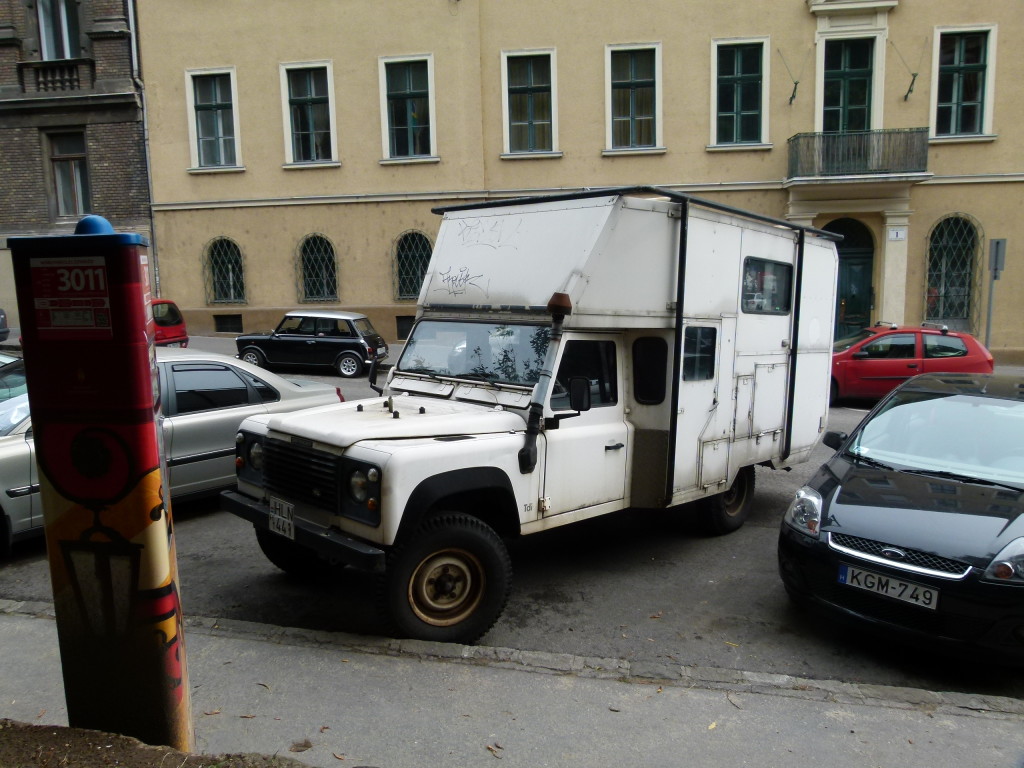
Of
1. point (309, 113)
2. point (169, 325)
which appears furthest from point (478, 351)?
point (309, 113)

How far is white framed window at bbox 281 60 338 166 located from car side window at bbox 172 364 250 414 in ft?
51.5

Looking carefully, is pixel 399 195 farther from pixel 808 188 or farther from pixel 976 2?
pixel 976 2

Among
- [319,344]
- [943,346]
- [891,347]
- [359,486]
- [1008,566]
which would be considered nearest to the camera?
[1008,566]

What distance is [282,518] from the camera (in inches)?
180

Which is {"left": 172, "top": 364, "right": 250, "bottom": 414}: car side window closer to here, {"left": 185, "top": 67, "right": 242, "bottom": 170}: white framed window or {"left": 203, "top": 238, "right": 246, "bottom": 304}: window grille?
{"left": 203, "top": 238, "right": 246, "bottom": 304}: window grille

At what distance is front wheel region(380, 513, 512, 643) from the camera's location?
4219 millimetres

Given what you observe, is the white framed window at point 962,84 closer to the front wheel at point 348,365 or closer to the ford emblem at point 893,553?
the front wheel at point 348,365

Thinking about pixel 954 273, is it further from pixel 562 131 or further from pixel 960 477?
pixel 960 477

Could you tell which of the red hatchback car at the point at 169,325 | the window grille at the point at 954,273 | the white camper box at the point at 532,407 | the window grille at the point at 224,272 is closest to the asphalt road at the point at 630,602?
the white camper box at the point at 532,407

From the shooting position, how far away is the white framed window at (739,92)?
20.0 m

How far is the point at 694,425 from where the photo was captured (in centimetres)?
579

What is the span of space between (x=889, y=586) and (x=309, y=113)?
2075cm

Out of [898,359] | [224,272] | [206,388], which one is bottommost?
[898,359]

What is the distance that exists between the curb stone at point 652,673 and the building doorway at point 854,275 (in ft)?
59.2
